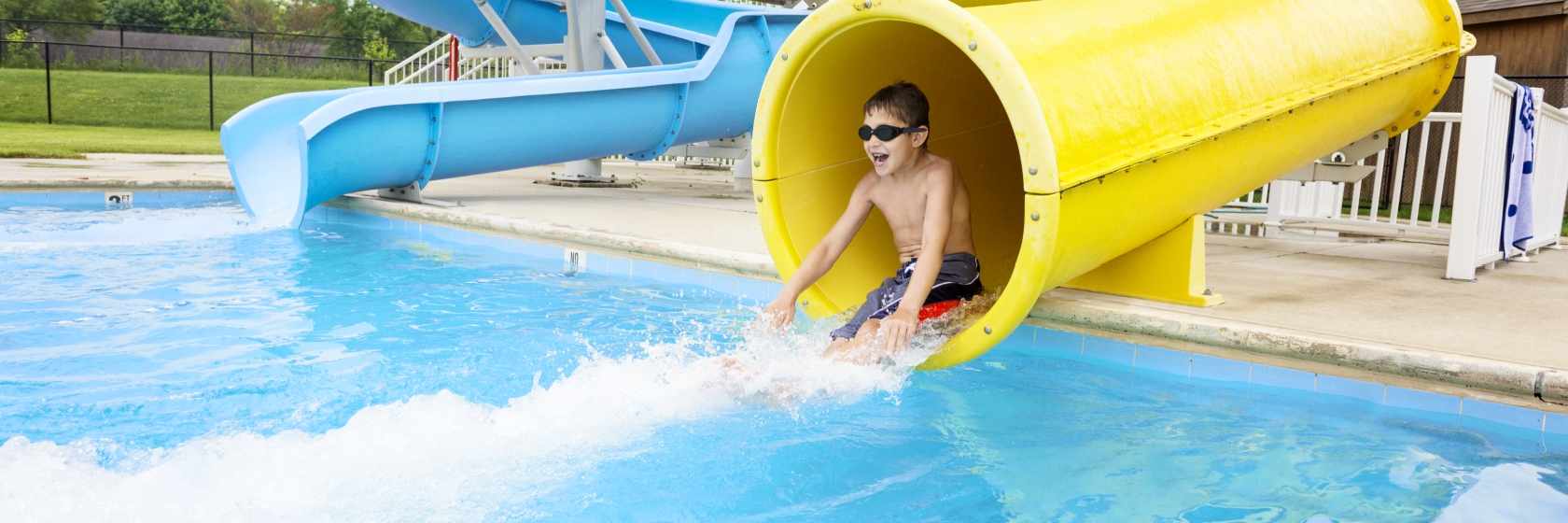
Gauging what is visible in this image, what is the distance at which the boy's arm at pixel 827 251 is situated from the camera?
3.60m

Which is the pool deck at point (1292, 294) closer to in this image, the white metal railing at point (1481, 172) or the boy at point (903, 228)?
the white metal railing at point (1481, 172)

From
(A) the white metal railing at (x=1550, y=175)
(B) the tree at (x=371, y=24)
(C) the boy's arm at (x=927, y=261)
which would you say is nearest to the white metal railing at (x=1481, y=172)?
(A) the white metal railing at (x=1550, y=175)

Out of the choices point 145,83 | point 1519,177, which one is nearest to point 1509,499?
point 1519,177

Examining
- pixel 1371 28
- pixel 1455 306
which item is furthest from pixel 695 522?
pixel 1371 28

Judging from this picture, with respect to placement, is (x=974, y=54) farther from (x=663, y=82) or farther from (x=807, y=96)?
(x=663, y=82)

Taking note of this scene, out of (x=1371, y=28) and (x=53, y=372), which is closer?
(x=53, y=372)

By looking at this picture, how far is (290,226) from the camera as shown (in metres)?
7.35

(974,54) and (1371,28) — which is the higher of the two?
(1371,28)

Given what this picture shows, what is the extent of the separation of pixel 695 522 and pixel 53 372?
2556mm

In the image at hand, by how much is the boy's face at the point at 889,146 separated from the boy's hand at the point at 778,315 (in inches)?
21.7

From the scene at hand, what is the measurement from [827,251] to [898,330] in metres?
0.60

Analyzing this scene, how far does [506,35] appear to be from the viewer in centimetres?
1000

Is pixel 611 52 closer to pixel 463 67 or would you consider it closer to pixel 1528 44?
pixel 463 67

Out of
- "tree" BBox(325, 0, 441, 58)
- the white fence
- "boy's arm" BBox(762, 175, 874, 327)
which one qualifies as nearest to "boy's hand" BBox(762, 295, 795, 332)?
"boy's arm" BBox(762, 175, 874, 327)
